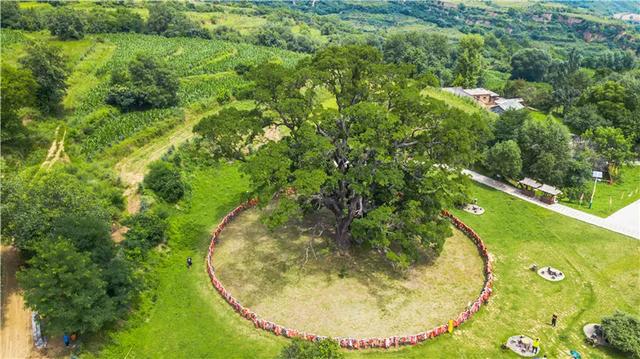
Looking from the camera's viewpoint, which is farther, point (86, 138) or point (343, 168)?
point (86, 138)

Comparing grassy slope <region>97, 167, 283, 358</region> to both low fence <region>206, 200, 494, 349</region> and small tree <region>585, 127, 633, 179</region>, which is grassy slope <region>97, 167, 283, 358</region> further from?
small tree <region>585, 127, 633, 179</region>

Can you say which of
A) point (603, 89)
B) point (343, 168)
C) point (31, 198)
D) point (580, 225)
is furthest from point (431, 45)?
point (31, 198)

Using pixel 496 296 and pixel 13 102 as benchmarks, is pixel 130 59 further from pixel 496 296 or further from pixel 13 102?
pixel 496 296

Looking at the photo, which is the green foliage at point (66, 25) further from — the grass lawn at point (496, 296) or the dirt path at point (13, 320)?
the dirt path at point (13, 320)

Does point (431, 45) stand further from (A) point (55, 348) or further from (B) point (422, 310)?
(A) point (55, 348)

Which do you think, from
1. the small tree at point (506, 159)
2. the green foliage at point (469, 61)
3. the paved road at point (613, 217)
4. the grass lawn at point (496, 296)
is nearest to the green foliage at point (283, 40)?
the green foliage at point (469, 61)

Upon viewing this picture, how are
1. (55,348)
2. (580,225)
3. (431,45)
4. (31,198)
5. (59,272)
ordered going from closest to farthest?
1. (59,272)
2. (55,348)
3. (31,198)
4. (580,225)
5. (431,45)

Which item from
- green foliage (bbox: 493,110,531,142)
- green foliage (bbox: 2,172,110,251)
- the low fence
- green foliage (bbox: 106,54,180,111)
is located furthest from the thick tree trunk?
green foliage (bbox: 106,54,180,111)

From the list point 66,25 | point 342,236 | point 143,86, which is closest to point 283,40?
point 66,25
